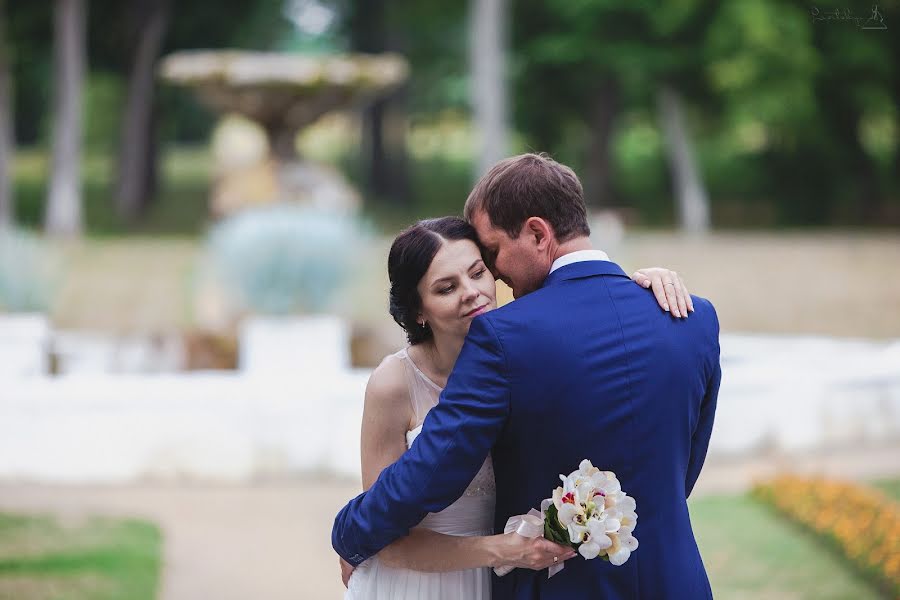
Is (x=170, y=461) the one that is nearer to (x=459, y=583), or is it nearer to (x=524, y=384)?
(x=459, y=583)

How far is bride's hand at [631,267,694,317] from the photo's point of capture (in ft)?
8.98

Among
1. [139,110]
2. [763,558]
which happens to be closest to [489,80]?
[139,110]

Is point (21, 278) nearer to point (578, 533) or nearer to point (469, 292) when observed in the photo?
point (469, 292)

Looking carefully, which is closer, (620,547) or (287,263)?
(620,547)

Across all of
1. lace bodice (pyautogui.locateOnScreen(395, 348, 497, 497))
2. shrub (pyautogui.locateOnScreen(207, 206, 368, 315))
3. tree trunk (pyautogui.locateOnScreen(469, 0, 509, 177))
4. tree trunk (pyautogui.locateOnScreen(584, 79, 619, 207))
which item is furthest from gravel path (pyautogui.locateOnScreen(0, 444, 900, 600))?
tree trunk (pyautogui.locateOnScreen(584, 79, 619, 207))

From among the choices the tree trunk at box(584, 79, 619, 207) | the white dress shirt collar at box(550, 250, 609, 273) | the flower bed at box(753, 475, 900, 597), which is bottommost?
the flower bed at box(753, 475, 900, 597)

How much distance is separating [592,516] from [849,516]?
14.7ft

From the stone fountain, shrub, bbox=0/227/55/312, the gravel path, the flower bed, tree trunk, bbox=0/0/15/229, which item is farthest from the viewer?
tree trunk, bbox=0/0/15/229

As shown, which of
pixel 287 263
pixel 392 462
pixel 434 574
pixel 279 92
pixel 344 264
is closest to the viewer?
pixel 392 462

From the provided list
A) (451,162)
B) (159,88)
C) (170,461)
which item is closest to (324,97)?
(170,461)

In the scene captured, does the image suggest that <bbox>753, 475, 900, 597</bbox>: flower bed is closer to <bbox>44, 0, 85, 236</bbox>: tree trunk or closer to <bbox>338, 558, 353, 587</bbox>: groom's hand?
<bbox>338, 558, 353, 587</bbox>: groom's hand

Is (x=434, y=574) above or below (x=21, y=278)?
below

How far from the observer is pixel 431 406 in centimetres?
289

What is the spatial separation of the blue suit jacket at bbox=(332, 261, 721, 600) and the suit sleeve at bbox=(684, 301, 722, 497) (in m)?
0.02
